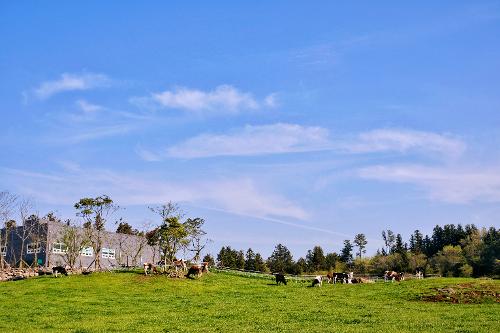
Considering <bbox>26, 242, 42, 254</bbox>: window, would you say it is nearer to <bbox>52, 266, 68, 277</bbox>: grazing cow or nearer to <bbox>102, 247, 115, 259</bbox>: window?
<bbox>102, 247, 115, 259</bbox>: window

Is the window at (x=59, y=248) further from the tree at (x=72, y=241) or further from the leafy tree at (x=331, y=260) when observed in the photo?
the leafy tree at (x=331, y=260)

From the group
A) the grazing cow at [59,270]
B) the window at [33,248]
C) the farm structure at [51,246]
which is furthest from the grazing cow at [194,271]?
the window at [33,248]

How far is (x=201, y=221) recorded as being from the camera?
245 feet

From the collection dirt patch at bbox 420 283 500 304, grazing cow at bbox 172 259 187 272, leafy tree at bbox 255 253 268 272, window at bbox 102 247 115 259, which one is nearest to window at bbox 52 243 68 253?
window at bbox 102 247 115 259

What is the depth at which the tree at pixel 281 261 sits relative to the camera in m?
131

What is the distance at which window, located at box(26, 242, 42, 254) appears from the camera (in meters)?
70.1

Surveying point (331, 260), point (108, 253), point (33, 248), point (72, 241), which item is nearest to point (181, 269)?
point (72, 241)

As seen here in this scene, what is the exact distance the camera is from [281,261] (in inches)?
5581

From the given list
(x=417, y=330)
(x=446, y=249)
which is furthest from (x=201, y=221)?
(x=446, y=249)

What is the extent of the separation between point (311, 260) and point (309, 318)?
4424 inches

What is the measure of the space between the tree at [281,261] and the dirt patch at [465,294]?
88.3 metres

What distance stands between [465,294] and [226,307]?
17361mm

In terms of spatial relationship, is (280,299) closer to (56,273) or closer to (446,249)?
(56,273)

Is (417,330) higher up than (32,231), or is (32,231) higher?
(32,231)
